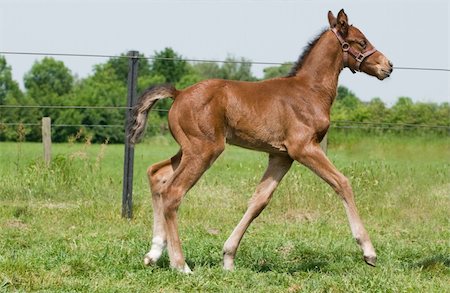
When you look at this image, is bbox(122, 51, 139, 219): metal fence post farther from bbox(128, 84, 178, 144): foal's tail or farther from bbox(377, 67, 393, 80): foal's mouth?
bbox(377, 67, 393, 80): foal's mouth

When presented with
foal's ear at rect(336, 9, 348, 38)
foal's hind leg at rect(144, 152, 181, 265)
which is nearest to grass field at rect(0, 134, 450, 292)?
foal's hind leg at rect(144, 152, 181, 265)

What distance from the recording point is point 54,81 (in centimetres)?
6278

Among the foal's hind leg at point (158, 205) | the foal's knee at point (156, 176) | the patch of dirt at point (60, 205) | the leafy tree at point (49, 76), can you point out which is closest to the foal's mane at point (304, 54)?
the foal's hind leg at point (158, 205)

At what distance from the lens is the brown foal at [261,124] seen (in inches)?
247

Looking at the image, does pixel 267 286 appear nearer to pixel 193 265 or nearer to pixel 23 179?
pixel 193 265

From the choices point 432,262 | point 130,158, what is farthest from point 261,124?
point 130,158

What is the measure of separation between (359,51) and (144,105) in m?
2.08

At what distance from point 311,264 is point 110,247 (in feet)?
6.33

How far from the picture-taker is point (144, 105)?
261 inches

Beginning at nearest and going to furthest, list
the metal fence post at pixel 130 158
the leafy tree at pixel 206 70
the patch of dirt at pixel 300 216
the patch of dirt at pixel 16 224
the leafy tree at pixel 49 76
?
1. the patch of dirt at pixel 16 224
2. the metal fence post at pixel 130 158
3. the patch of dirt at pixel 300 216
4. the leafy tree at pixel 49 76
5. the leafy tree at pixel 206 70

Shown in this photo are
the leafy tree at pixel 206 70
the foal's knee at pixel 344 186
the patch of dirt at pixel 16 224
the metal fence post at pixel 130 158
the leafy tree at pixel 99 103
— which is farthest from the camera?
the leafy tree at pixel 206 70

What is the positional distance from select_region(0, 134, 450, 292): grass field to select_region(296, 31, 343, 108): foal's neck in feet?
5.40

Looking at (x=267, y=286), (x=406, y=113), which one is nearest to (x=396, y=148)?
(x=267, y=286)

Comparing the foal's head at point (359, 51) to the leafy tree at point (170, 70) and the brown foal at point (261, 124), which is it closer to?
the brown foal at point (261, 124)
